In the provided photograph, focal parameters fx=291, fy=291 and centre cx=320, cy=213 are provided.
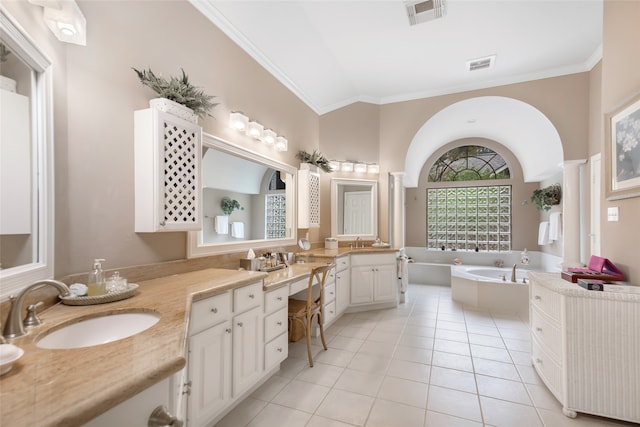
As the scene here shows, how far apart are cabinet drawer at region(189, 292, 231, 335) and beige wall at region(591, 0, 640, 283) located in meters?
2.82

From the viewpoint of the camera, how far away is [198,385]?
5.39 feet

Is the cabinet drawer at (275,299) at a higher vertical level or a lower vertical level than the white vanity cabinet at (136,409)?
lower

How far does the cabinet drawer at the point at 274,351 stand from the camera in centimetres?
228

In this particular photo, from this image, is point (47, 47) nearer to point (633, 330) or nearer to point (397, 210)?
point (633, 330)

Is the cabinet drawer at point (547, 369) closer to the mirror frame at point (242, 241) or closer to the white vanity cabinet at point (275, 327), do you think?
the white vanity cabinet at point (275, 327)

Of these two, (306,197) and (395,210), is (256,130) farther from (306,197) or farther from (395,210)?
(395,210)

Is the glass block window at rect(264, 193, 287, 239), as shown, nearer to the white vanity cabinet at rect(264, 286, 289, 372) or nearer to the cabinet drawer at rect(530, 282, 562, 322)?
the white vanity cabinet at rect(264, 286, 289, 372)

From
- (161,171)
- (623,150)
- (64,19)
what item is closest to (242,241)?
(161,171)

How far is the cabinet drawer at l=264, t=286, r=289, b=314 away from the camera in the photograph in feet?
7.53

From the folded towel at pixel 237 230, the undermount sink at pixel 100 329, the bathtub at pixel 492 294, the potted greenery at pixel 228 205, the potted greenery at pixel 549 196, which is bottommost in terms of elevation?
the bathtub at pixel 492 294

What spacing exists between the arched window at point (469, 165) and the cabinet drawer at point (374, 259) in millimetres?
3118

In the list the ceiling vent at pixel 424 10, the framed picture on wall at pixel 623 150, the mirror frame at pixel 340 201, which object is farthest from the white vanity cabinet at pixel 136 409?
the mirror frame at pixel 340 201

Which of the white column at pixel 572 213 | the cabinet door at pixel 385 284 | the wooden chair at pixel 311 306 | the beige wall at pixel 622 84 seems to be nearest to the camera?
the beige wall at pixel 622 84

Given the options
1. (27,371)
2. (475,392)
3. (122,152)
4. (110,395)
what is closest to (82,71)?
(122,152)
